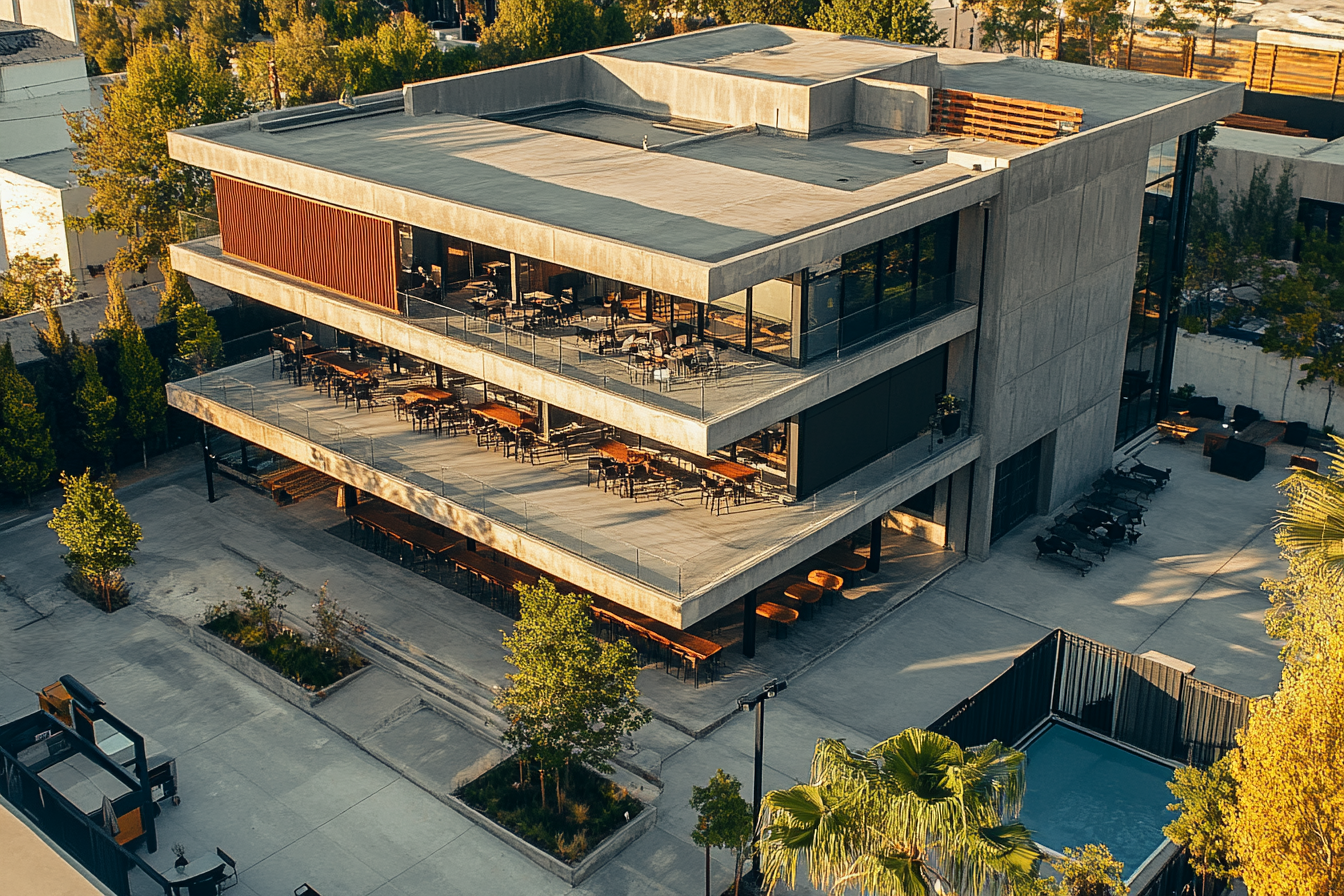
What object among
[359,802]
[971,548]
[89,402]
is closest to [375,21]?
[89,402]

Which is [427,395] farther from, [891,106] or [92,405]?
[891,106]

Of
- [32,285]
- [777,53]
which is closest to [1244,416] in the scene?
[777,53]

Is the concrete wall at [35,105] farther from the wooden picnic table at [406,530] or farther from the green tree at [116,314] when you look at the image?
the wooden picnic table at [406,530]

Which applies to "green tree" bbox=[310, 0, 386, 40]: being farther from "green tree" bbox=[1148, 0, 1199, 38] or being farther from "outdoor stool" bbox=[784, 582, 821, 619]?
"outdoor stool" bbox=[784, 582, 821, 619]

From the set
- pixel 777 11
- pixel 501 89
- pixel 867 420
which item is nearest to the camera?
pixel 867 420

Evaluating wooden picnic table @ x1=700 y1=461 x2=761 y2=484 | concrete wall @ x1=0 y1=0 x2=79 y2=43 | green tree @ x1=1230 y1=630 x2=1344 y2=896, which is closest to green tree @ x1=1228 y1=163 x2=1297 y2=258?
wooden picnic table @ x1=700 y1=461 x2=761 y2=484

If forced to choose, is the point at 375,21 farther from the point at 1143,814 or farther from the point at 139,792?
the point at 1143,814
